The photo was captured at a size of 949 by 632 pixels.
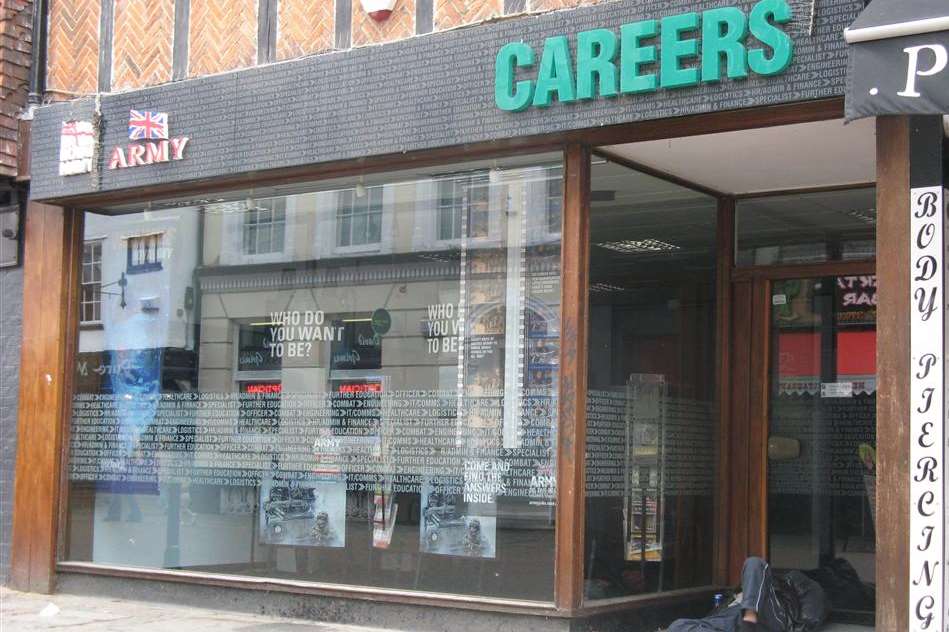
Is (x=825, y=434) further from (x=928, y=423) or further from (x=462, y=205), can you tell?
(x=462, y=205)

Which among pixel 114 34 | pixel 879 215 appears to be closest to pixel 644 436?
pixel 879 215

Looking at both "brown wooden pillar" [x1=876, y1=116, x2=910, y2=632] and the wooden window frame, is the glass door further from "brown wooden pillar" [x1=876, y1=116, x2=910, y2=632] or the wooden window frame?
"brown wooden pillar" [x1=876, y1=116, x2=910, y2=632]

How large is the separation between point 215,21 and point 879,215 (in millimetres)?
5497

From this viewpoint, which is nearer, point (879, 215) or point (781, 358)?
point (879, 215)

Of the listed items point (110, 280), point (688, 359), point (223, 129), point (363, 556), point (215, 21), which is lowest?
point (363, 556)

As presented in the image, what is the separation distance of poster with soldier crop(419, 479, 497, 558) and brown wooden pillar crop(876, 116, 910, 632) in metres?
2.76

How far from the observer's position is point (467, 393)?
8.35m

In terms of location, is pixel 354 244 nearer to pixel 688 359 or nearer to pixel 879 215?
pixel 688 359

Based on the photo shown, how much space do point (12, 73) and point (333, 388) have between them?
4040 mm

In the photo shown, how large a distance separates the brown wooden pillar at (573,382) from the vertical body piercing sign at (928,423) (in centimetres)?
220

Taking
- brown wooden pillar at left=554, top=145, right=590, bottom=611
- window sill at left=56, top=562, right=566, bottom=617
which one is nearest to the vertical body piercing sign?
brown wooden pillar at left=554, top=145, right=590, bottom=611

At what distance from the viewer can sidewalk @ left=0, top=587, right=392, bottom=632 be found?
8.62 m

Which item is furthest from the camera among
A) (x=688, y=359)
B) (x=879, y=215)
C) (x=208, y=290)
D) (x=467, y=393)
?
(x=208, y=290)

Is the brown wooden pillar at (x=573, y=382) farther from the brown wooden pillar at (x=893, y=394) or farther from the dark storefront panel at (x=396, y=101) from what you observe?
the brown wooden pillar at (x=893, y=394)
